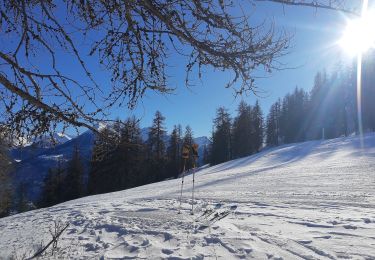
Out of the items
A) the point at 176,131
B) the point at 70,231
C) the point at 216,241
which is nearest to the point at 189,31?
the point at 216,241

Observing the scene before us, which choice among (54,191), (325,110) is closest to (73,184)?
(54,191)

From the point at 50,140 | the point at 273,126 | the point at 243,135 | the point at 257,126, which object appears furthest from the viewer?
the point at 273,126

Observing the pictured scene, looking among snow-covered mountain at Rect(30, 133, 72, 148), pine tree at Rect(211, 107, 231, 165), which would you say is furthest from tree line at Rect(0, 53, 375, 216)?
snow-covered mountain at Rect(30, 133, 72, 148)

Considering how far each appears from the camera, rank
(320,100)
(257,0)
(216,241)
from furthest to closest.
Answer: (320,100) → (216,241) → (257,0)

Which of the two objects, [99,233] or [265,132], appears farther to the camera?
[265,132]

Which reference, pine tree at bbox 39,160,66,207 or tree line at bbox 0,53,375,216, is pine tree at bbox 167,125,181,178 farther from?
pine tree at bbox 39,160,66,207

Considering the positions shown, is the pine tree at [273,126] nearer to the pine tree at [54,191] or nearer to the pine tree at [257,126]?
the pine tree at [257,126]

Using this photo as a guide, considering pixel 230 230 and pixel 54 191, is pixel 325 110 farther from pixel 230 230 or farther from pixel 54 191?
pixel 230 230

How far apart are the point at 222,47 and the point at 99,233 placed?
228 inches

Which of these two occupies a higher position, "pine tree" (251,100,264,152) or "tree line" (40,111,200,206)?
"pine tree" (251,100,264,152)

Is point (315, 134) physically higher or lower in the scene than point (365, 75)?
lower

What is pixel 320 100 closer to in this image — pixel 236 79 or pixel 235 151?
pixel 235 151

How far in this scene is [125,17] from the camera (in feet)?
12.0

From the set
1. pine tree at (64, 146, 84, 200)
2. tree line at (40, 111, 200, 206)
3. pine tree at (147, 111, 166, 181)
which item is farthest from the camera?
pine tree at (147, 111, 166, 181)
